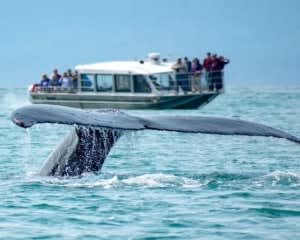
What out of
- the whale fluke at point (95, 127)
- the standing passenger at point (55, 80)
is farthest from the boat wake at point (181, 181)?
the standing passenger at point (55, 80)

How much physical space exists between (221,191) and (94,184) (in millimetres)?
1282

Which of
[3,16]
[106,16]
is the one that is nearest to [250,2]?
[106,16]

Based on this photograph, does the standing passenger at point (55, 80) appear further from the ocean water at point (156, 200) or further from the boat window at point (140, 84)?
the ocean water at point (156, 200)

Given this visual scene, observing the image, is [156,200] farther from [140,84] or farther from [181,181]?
[140,84]

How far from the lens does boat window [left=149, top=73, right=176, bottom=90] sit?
3484 cm

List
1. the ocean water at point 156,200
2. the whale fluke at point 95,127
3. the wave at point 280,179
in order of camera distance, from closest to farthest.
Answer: the ocean water at point 156,200
the whale fluke at point 95,127
the wave at point 280,179

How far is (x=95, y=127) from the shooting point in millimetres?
11164

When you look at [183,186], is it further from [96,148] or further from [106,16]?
[106,16]

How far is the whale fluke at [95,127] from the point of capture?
429 inches

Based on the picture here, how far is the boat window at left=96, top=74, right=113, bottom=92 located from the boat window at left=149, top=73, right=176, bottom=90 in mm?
1158

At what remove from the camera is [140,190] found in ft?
41.3

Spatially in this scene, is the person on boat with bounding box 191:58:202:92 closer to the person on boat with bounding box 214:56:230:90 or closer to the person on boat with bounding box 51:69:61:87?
the person on boat with bounding box 214:56:230:90

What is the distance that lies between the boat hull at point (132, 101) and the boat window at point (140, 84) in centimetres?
44

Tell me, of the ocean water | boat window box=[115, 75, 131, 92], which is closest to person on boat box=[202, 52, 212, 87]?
boat window box=[115, 75, 131, 92]
